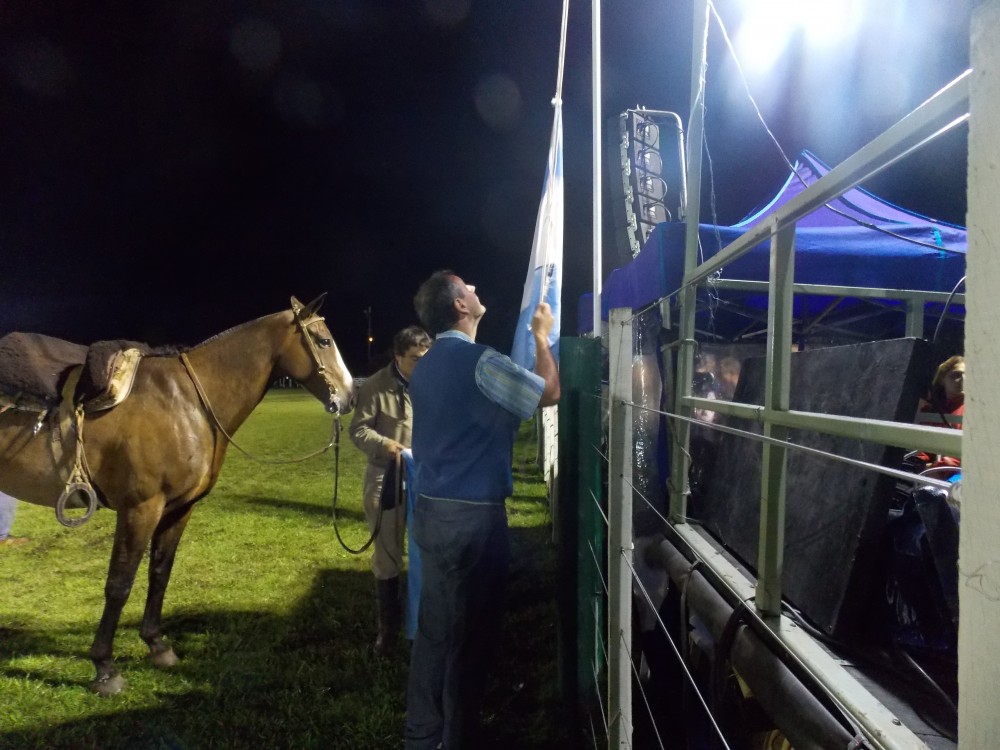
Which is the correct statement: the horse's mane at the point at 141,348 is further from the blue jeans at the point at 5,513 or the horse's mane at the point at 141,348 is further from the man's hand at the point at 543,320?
the blue jeans at the point at 5,513

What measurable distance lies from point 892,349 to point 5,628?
16.5ft

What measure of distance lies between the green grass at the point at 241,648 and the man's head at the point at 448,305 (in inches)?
75.2

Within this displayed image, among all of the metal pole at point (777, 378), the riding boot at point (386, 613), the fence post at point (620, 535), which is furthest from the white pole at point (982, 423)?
the riding boot at point (386, 613)

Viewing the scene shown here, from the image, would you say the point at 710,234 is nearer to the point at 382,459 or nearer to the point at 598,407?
the point at 598,407

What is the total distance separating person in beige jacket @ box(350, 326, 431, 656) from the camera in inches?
133

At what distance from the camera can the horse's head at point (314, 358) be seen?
3727 mm

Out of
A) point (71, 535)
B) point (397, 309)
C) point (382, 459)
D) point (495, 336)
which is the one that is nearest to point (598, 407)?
point (382, 459)

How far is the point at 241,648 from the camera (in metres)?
3.58

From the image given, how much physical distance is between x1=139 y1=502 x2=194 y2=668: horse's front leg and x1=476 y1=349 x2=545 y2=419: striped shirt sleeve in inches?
93.5

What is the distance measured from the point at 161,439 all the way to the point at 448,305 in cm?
202

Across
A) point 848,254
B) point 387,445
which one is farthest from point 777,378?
point 387,445

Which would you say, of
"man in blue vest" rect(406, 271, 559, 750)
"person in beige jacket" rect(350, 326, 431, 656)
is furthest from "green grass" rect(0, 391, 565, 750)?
"man in blue vest" rect(406, 271, 559, 750)

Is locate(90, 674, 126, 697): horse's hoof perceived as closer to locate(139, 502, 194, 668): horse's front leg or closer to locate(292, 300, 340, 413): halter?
locate(139, 502, 194, 668): horse's front leg

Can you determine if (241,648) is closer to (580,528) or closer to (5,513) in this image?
(580,528)
